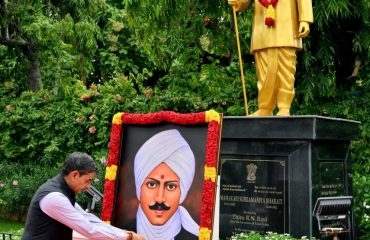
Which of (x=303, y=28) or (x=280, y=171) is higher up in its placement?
(x=303, y=28)

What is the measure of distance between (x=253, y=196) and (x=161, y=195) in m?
2.27

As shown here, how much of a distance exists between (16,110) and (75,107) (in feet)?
4.69

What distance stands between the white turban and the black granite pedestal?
7.09ft

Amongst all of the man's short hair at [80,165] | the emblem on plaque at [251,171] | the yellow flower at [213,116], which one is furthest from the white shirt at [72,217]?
the emblem on plaque at [251,171]

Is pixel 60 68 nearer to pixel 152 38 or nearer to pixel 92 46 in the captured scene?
pixel 92 46

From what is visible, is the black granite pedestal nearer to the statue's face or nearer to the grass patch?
the statue's face

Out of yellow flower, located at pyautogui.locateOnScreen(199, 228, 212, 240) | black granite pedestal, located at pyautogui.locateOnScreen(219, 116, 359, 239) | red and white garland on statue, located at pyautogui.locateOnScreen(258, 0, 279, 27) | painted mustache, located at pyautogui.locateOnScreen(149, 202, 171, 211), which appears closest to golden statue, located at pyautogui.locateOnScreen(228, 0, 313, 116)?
red and white garland on statue, located at pyautogui.locateOnScreen(258, 0, 279, 27)

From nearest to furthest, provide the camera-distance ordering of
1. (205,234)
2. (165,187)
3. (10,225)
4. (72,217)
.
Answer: (72,217) < (205,234) < (165,187) < (10,225)

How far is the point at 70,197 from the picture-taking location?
4137mm

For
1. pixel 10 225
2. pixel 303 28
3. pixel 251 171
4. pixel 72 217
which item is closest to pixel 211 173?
pixel 72 217

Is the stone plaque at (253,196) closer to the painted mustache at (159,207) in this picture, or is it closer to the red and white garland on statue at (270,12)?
the red and white garland on statue at (270,12)

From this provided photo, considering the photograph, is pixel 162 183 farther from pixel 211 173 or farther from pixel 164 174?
pixel 211 173

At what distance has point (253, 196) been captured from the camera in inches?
271

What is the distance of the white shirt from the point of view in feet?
13.0
